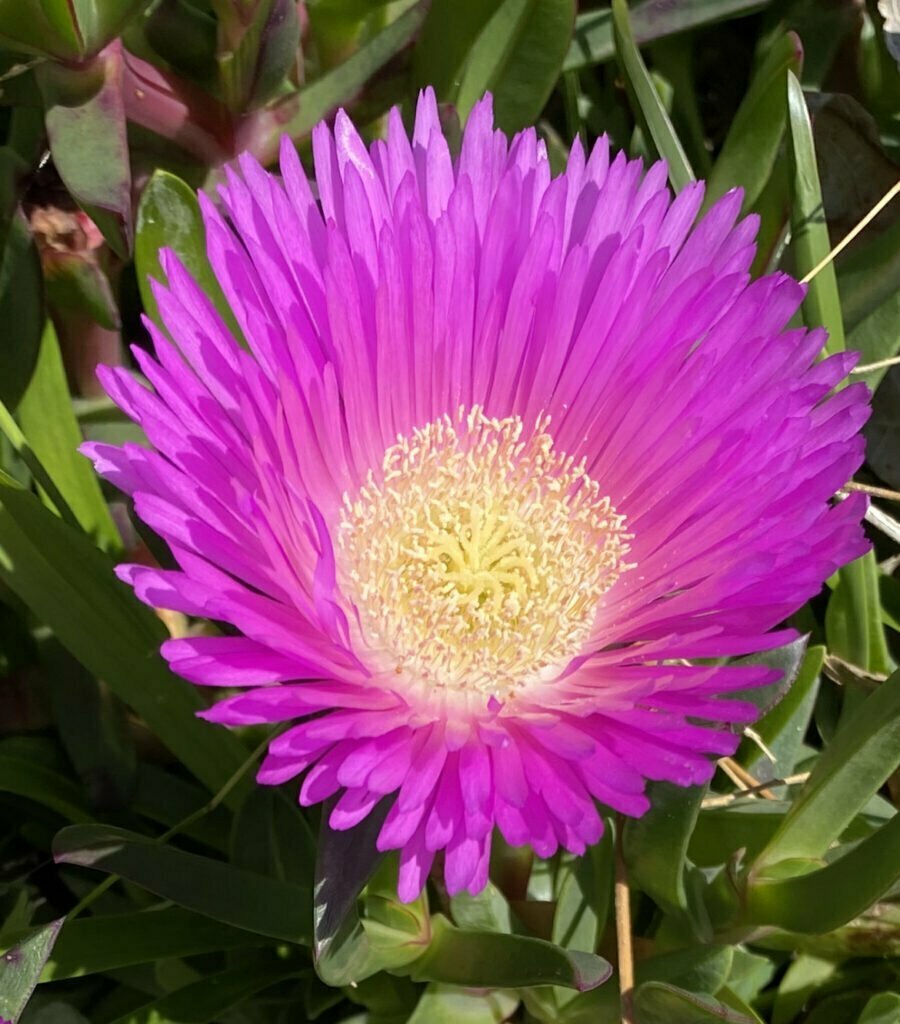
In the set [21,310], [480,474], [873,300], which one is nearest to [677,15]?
[873,300]

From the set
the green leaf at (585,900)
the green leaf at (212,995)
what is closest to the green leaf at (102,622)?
the green leaf at (212,995)

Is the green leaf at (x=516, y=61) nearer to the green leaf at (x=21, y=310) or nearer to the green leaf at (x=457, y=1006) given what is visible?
the green leaf at (x=21, y=310)

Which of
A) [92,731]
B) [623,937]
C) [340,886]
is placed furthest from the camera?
[92,731]

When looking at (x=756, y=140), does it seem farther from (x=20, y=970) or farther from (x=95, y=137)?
(x=20, y=970)

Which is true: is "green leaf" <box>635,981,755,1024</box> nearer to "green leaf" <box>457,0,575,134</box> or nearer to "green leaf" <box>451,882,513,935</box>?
"green leaf" <box>451,882,513,935</box>

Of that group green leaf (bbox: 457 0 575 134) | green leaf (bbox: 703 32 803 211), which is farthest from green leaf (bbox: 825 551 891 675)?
green leaf (bbox: 457 0 575 134)

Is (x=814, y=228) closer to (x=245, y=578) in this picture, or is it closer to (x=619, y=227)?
(x=619, y=227)

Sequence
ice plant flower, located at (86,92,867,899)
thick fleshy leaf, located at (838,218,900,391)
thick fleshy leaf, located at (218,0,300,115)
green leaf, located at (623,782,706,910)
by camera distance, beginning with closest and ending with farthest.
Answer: ice plant flower, located at (86,92,867,899), green leaf, located at (623,782,706,910), thick fleshy leaf, located at (218,0,300,115), thick fleshy leaf, located at (838,218,900,391)
